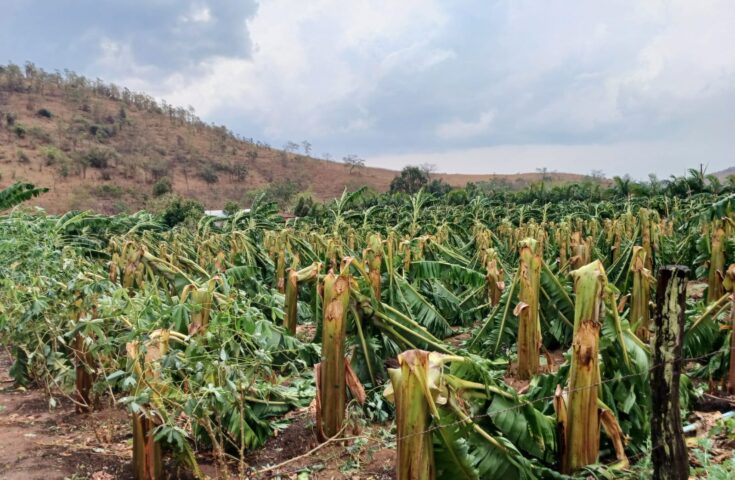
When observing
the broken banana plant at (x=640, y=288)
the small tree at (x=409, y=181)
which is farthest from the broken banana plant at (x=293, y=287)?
the small tree at (x=409, y=181)

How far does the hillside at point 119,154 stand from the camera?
147 ft

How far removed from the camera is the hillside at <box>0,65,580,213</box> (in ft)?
147

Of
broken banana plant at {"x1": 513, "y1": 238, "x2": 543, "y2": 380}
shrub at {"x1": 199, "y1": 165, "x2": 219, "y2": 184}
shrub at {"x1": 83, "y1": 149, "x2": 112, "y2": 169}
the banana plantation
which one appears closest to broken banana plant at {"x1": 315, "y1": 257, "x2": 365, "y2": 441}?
the banana plantation

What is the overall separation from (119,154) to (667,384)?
57.6 m

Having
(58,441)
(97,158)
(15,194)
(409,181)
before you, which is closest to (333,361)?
(58,441)

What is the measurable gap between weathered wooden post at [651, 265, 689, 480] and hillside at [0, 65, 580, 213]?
133 ft

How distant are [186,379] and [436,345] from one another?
211 cm

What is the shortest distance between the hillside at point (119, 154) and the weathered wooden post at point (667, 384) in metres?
40.7

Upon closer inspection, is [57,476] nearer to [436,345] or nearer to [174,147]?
[436,345]

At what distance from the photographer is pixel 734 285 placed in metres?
4.11

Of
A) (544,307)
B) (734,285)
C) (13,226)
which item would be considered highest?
(13,226)

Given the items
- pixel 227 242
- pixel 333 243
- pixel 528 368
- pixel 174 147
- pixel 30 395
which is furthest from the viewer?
pixel 174 147

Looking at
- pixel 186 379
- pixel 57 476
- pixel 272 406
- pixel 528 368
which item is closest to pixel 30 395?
pixel 57 476

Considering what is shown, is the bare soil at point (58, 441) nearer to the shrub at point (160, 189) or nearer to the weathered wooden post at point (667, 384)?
the weathered wooden post at point (667, 384)
